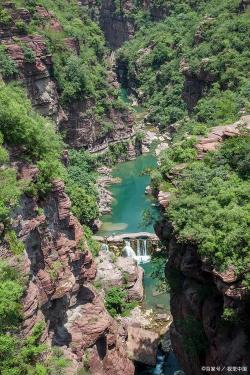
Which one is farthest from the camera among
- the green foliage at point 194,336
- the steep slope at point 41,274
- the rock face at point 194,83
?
the rock face at point 194,83

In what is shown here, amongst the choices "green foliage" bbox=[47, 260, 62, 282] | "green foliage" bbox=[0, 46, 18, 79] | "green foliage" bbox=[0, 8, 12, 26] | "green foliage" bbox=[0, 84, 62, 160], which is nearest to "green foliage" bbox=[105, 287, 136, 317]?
"green foliage" bbox=[47, 260, 62, 282]

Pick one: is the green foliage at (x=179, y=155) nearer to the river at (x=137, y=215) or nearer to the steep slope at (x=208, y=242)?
the steep slope at (x=208, y=242)

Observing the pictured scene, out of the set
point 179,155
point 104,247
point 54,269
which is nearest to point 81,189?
point 104,247

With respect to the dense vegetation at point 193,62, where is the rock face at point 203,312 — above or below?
below

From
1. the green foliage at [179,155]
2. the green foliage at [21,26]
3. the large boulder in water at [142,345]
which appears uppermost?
the green foliage at [21,26]

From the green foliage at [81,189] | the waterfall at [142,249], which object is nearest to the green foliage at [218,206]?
the green foliage at [81,189]

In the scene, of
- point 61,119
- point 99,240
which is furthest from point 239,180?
point 61,119

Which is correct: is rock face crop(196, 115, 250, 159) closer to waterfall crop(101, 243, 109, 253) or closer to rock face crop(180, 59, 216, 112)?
waterfall crop(101, 243, 109, 253)

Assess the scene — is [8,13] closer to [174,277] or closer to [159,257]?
[159,257]
